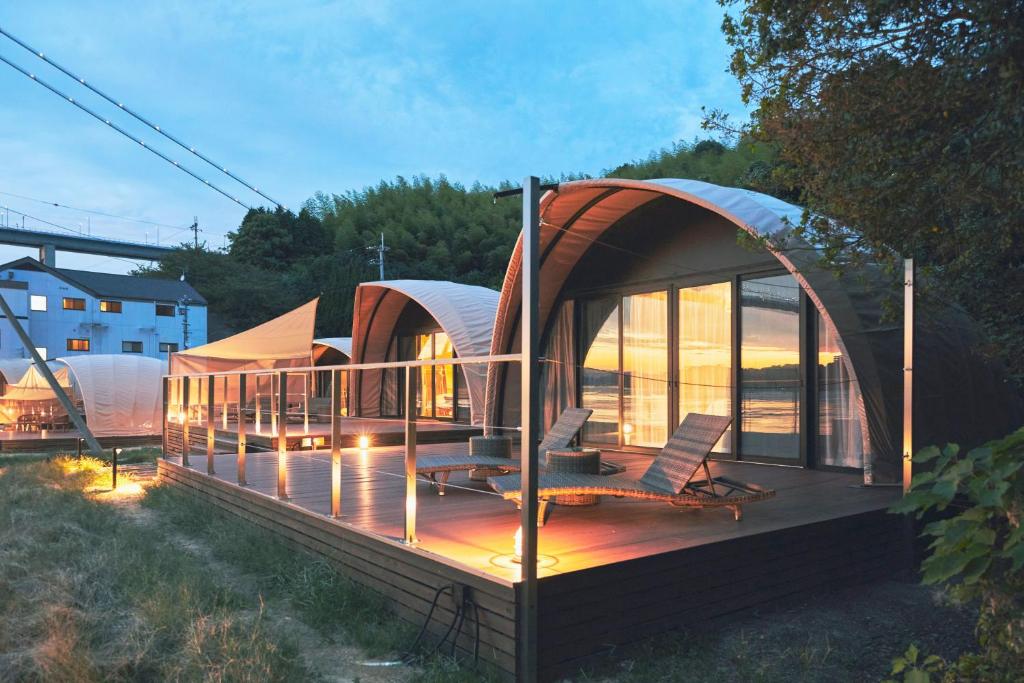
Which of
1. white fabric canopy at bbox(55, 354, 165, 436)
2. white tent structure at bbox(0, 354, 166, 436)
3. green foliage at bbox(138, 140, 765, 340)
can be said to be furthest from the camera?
green foliage at bbox(138, 140, 765, 340)

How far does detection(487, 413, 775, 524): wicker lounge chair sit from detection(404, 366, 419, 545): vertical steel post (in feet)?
2.31

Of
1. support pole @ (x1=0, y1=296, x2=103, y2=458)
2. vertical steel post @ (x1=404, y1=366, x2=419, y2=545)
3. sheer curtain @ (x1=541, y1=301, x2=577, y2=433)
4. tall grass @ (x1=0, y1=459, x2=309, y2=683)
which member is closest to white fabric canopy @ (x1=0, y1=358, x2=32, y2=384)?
support pole @ (x1=0, y1=296, x2=103, y2=458)

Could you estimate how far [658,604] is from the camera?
368 cm

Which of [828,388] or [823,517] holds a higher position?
[828,388]

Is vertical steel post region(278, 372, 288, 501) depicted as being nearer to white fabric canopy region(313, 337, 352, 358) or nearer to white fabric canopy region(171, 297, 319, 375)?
white fabric canopy region(171, 297, 319, 375)

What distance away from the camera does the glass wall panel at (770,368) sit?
7246 millimetres

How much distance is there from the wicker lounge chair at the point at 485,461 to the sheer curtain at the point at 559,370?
2.96 metres

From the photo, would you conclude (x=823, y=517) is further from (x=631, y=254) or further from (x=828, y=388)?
(x=631, y=254)

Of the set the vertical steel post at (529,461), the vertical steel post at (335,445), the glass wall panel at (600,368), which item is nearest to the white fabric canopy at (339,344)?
the glass wall panel at (600,368)

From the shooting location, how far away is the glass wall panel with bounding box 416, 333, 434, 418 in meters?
14.8

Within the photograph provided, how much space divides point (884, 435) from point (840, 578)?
188 centimetres

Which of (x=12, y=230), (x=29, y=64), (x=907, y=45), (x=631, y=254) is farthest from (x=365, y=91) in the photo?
(x=907, y=45)

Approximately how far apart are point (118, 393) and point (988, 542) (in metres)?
18.8

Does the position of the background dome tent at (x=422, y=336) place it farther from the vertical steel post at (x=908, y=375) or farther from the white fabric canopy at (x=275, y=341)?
the vertical steel post at (x=908, y=375)
